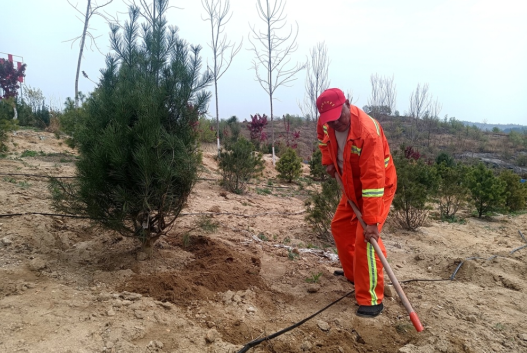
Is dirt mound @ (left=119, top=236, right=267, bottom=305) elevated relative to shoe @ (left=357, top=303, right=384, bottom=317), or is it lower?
elevated

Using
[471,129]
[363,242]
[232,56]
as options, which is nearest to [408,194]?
[363,242]

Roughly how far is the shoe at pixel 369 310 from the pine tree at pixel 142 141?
1962 millimetres

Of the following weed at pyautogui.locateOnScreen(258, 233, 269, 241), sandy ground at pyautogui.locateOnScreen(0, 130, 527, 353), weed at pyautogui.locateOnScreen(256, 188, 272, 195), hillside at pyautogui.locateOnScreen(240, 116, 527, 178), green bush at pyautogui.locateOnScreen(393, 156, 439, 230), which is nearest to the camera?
sandy ground at pyautogui.locateOnScreen(0, 130, 527, 353)

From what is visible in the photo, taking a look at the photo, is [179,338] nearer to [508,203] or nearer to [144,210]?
[144,210]

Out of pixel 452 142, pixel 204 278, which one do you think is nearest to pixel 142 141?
pixel 204 278

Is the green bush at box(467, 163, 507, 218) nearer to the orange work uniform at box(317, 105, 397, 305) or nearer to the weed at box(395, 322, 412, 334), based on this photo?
the orange work uniform at box(317, 105, 397, 305)

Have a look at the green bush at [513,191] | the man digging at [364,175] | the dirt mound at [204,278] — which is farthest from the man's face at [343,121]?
the green bush at [513,191]

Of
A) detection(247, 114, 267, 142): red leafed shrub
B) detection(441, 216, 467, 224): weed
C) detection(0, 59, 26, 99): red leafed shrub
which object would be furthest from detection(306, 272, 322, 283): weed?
detection(0, 59, 26, 99): red leafed shrub

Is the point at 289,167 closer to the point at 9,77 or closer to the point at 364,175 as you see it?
the point at 364,175

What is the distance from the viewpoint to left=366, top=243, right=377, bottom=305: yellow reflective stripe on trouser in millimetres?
3020

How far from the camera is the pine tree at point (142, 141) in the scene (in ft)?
10.2

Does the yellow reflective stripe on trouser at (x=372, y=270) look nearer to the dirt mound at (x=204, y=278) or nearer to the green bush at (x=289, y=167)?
the dirt mound at (x=204, y=278)

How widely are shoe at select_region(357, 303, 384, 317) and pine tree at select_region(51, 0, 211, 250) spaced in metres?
1.96

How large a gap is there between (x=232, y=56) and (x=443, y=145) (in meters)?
22.5
